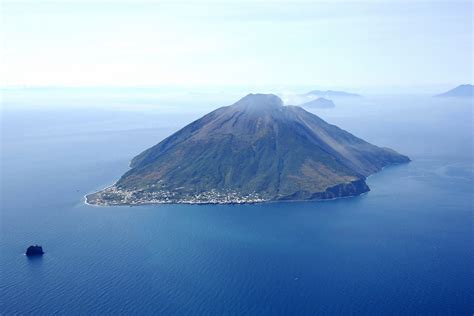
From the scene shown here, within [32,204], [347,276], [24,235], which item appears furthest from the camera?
[32,204]

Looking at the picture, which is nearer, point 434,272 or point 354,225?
point 434,272

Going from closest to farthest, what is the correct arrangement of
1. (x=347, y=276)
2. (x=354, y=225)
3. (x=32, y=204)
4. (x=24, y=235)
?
(x=347, y=276) → (x=24, y=235) → (x=354, y=225) → (x=32, y=204)

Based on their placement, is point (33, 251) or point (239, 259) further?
point (33, 251)

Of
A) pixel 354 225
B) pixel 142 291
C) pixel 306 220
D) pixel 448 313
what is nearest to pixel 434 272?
pixel 448 313

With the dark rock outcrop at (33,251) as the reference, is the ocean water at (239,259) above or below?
below

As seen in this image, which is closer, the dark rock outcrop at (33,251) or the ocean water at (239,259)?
the ocean water at (239,259)

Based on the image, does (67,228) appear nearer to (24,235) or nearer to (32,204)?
(24,235)

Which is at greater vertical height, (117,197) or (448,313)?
(117,197)

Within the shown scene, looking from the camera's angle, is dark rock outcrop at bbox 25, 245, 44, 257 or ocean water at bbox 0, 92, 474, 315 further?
dark rock outcrop at bbox 25, 245, 44, 257

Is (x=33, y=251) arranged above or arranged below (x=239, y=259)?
above

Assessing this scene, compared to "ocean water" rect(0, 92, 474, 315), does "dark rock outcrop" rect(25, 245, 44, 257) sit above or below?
above
